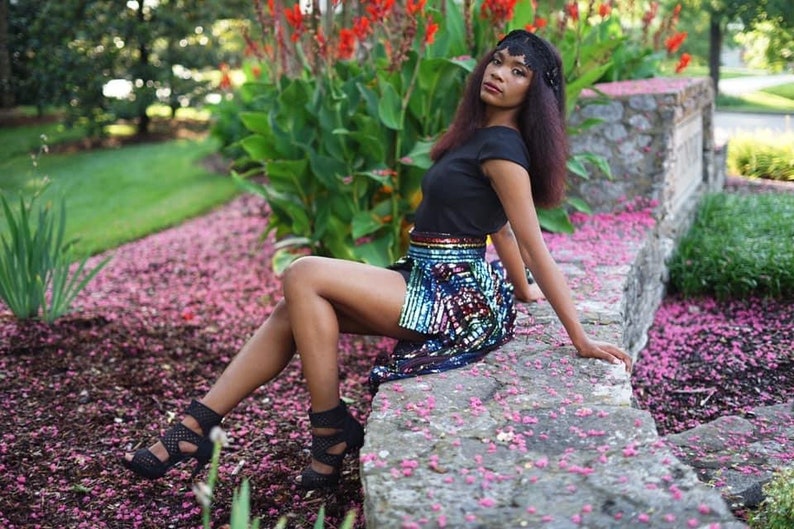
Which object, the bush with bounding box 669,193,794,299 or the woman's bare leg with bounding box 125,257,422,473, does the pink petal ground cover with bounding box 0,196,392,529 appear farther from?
the bush with bounding box 669,193,794,299

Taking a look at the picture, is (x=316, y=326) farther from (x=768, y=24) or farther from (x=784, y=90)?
(x=784, y=90)

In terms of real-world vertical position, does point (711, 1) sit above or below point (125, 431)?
above

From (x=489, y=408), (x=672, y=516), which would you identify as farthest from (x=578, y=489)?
(x=489, y=408)

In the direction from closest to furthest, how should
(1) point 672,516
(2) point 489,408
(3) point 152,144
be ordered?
(1) point 672,516, (2) point 489,408, (3) point 152,144

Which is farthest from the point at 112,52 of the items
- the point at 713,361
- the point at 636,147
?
the point at 713,361

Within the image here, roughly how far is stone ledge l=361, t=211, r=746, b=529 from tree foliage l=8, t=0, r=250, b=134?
10814mm

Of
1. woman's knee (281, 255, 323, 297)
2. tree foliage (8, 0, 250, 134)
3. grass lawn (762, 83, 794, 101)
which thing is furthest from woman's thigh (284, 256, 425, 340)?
tree foliage (8, 0, 250, 134)

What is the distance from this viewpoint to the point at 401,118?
12.8ft

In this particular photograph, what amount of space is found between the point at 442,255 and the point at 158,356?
Answer: 5.95ft

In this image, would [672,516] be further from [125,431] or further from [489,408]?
[125,431]

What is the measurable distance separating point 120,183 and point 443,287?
800 cm

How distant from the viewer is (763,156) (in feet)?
25.0

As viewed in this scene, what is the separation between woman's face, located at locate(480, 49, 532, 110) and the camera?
2594mm

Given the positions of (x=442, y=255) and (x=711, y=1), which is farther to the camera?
(x=711, y=1)
